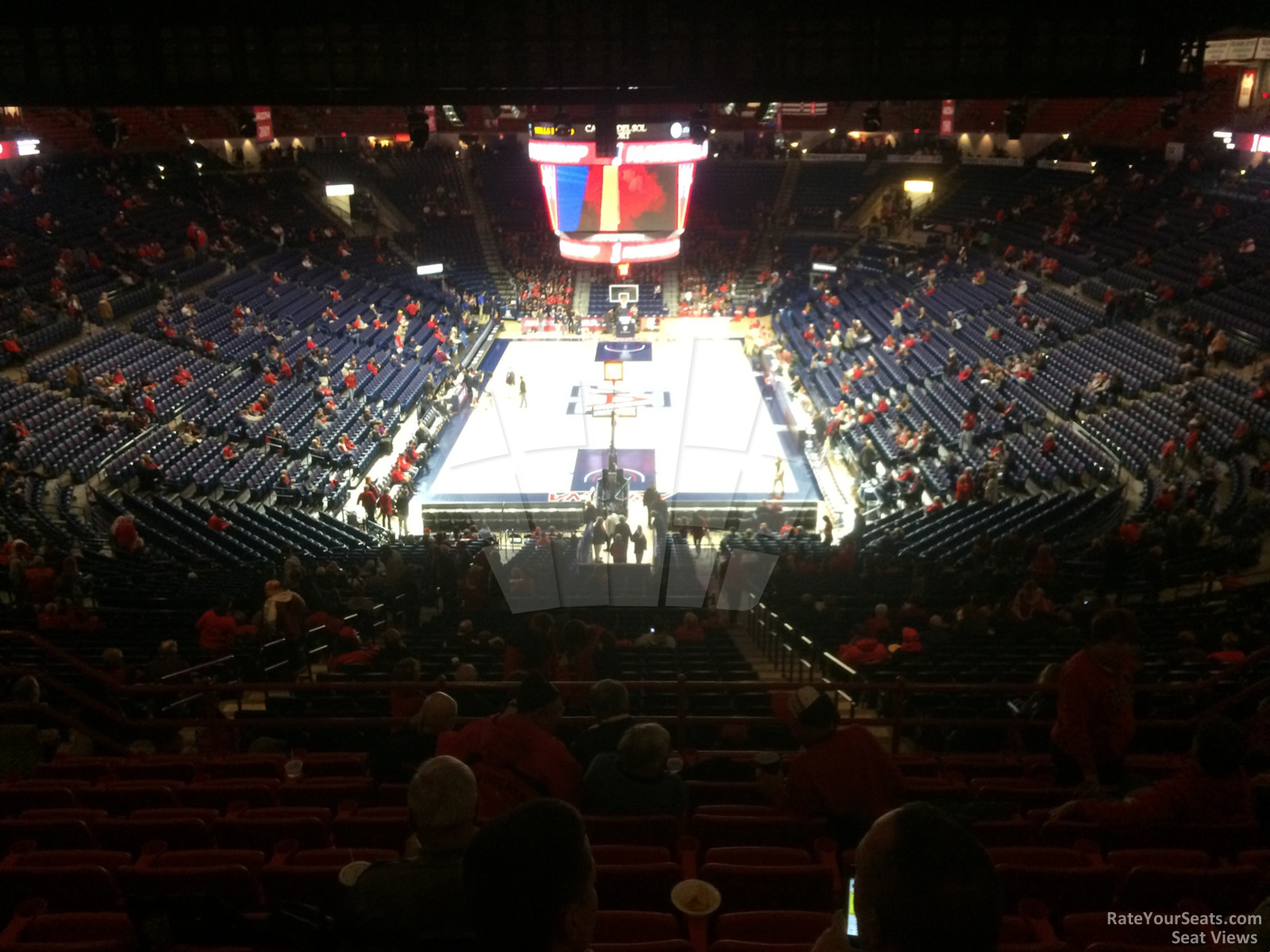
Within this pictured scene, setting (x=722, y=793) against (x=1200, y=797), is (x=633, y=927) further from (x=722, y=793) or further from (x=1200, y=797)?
(x=1200, y=797)

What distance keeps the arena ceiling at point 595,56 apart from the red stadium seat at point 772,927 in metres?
9.57

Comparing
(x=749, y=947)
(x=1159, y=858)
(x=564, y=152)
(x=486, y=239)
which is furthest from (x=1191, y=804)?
(x=486, y=239)

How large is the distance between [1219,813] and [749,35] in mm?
9460

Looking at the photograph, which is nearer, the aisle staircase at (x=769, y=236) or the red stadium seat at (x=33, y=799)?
the red stadium seat at (x=33, y=799)

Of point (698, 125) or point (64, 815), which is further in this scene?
point (698, 125)

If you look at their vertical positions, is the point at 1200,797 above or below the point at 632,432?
below

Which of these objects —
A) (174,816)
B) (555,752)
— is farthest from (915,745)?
(174,816)

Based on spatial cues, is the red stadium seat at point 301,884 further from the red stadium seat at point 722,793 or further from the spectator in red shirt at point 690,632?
the spectator in red shirt at point 690,632

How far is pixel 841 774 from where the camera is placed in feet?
13.2

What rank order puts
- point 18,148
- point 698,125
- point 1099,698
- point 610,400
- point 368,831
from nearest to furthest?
point 368,831, point 1099,698, point 698,125, point 610,400, point 18,148

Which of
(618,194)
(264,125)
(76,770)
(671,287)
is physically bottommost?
(76,770)

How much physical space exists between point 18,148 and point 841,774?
31257 millimetres

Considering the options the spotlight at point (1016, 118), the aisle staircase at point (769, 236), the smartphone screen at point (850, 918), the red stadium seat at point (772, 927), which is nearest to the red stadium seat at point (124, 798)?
the red stadium seat at point (772, 927)

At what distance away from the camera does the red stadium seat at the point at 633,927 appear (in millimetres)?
3174
